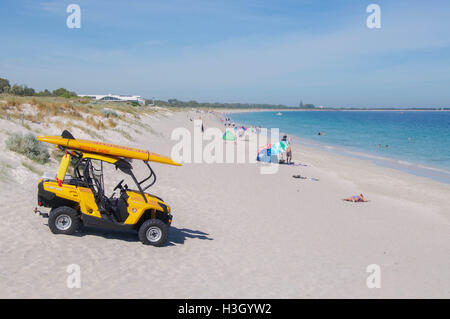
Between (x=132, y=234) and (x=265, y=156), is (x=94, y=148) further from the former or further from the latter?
(x=265, y=156)

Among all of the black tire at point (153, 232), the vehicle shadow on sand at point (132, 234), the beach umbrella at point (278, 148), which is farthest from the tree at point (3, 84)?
the black tire at point (153, 232)

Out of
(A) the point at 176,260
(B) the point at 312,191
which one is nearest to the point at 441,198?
(B) the point at 312,191

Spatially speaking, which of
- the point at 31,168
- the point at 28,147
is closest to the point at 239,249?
the point at 31,168

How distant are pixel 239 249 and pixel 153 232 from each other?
187cm

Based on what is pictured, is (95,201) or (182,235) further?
(182,235)

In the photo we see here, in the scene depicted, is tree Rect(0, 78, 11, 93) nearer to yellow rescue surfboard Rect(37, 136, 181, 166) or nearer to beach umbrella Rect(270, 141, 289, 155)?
beach umbrella Rect(270, 141, 289, 155)

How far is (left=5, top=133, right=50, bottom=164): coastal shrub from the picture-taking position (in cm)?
1125

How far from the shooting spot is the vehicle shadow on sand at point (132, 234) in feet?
25.3

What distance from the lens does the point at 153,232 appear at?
7.50 meters

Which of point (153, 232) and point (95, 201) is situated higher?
point (95, 201)

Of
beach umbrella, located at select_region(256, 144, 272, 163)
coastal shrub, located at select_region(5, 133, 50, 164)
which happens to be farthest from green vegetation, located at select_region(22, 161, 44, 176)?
beach umbrella, located at select_region(256, 144, 272, 163)

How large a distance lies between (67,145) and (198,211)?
4.67 metres

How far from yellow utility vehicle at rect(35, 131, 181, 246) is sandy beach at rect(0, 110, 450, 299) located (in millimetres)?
319
